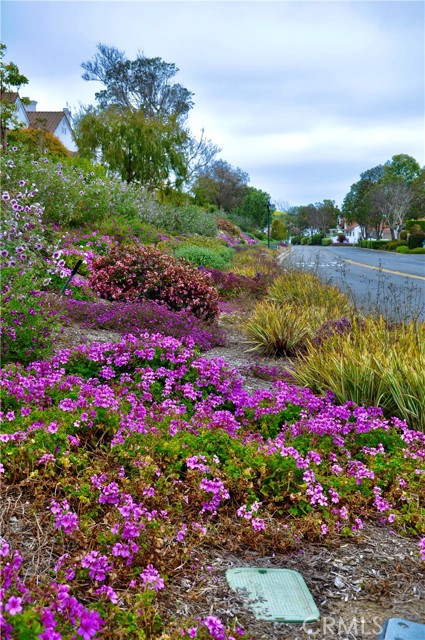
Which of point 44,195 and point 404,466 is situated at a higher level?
point 44,195

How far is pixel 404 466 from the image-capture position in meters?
3.69

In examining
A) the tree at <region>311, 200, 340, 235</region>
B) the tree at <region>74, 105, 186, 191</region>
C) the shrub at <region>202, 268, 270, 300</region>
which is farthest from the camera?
the tree at <region>311, 200, 340, 235</region>

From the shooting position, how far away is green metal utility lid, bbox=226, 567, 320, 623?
2.39 meters

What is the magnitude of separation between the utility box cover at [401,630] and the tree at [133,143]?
1113 inches

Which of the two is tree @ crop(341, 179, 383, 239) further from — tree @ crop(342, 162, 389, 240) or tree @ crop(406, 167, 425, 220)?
tree @ crop(406, 167, 425, 220)

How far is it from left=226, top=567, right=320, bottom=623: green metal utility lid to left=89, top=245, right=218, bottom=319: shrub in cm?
602

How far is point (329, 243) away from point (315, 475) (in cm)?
10437

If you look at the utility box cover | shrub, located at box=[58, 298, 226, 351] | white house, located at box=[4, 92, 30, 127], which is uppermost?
white house, located at box=[4, 92, 30, 127]

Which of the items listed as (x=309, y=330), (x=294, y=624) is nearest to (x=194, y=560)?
(x=294, y=624)

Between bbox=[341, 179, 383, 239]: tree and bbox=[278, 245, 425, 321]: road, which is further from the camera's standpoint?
bbox=[341, 179, 383, 239]: tree

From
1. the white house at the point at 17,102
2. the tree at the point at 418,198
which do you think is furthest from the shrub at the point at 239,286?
the tree at the point at 418,198

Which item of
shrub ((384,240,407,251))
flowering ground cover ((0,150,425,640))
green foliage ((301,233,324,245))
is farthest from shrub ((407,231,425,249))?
green foliage ((301,233,324,245))

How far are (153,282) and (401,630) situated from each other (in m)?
7.45

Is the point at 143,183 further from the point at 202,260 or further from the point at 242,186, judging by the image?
the point at 242,186
